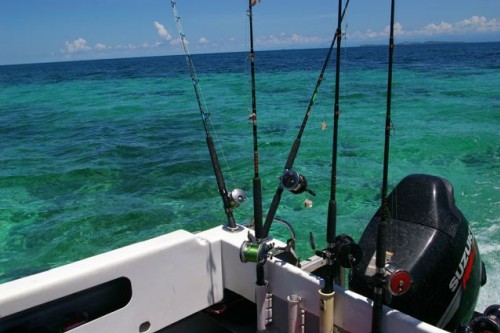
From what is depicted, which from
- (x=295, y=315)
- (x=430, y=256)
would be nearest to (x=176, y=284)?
(x=295, y=315)

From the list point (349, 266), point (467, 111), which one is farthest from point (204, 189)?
point (467, 111)

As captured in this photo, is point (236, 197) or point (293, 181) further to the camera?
point (236, 197)

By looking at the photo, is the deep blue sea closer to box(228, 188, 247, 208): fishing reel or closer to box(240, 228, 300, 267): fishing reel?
box(228, 188, 247, 208): fishing reel

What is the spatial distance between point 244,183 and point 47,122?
1188cm

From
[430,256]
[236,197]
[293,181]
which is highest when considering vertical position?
[293,181]

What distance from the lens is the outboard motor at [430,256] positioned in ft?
8.09

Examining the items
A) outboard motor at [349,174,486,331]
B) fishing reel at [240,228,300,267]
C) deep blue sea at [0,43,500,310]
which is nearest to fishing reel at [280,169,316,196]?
fishing reel at [240,228,300,267]

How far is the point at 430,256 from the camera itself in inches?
98.5

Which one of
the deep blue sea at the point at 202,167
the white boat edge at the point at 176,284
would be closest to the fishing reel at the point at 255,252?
the white boat edge at the point at 176,284

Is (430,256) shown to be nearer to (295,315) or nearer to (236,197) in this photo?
(295,315)

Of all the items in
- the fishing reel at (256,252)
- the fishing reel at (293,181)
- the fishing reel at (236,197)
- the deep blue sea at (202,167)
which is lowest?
the deep blue sea at (202,167)

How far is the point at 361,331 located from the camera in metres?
2.12

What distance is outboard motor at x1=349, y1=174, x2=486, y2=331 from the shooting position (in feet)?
8.09

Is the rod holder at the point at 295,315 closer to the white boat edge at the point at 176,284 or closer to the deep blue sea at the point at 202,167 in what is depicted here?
the white boat edge at the point at 176,284
